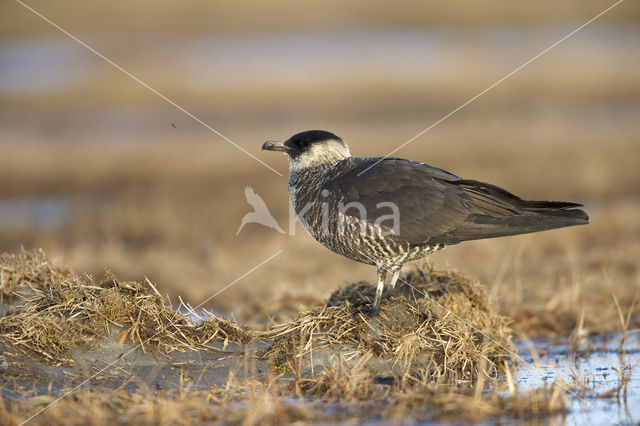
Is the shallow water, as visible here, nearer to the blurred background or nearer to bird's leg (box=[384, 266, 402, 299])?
bird's leg (box=[384, 266, 402, 299])

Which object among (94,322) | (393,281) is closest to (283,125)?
(393,281)

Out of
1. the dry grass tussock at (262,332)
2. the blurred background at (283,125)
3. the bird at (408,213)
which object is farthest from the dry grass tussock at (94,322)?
the blurred background at (283,125)

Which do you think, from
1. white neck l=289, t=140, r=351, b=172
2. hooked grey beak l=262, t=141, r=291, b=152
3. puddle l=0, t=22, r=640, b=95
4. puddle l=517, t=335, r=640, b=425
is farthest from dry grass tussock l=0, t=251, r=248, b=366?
puddle l=0, t=22, r=640, b=95

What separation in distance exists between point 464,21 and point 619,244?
19622 mm

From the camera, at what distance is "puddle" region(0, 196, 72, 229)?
11.1 m

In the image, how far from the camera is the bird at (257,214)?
449 inches

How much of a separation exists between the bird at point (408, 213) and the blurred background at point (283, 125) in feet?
4.92

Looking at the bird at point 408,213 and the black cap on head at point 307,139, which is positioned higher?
the black cap on head at point 307,139

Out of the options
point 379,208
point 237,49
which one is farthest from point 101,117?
point 379,208

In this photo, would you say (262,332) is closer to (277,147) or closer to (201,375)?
(201,375)

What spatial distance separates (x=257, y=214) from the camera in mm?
12094

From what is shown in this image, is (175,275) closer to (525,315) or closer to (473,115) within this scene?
(525,315)

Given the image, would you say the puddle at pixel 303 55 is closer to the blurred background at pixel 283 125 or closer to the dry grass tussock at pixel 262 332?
the blurred background at pixel 283 125

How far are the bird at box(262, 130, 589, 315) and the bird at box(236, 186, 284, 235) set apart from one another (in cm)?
505
